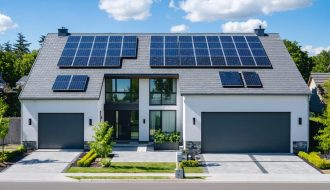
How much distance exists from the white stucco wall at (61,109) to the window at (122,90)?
10.1ft

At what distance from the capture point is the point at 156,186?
1980 cm

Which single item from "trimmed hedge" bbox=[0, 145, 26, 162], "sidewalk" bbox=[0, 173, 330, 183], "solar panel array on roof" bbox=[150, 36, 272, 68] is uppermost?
"solar panel array on roof" bbox=[150, 36, 272, 68]

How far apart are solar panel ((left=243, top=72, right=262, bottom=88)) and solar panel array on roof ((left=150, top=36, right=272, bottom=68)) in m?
1.22

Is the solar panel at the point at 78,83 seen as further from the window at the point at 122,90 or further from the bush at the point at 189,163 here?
the bush at the point at 189,163

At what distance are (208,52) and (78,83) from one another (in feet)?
32.8

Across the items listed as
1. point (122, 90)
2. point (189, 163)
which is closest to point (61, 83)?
point (122, 90)

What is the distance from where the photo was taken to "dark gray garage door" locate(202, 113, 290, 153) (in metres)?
28.6

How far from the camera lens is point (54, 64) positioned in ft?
105

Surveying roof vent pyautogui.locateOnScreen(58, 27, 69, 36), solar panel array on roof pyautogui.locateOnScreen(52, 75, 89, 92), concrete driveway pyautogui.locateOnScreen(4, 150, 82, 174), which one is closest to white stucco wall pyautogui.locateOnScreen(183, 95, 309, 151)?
solar panel array on roof pyautogui.locateOnScreen(52, 75, 89, 92)

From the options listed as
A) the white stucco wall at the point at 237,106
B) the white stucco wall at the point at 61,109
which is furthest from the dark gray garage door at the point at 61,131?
the white stucco wall at the point at 237,106

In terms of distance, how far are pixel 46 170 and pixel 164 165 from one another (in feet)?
21.0

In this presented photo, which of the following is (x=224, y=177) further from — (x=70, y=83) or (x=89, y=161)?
(x=70, y=83)

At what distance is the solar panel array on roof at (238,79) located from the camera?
1139 inches

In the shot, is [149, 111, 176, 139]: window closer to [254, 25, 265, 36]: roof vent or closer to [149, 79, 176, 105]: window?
[149, 79, 176, 105]: window
